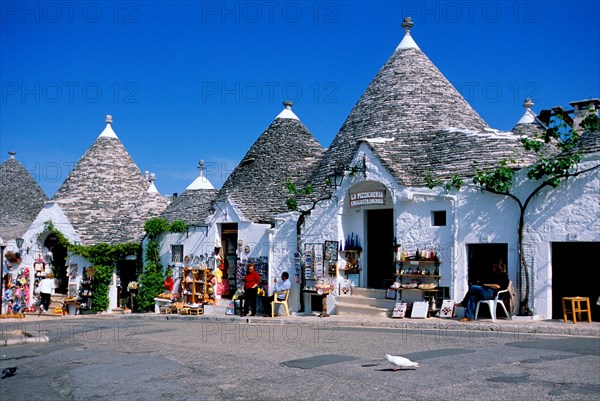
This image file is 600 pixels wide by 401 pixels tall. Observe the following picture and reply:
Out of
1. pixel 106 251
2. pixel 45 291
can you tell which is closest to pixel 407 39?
pixel 106 251

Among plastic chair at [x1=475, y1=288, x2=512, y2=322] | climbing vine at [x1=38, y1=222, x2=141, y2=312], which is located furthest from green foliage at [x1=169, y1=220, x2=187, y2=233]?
plastic chair at [x1=475, y1=288, x2=512, y2=322]

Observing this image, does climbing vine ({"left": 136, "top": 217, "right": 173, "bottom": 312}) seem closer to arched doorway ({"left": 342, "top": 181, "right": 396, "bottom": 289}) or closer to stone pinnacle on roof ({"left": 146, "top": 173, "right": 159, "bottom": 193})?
stone pinnacle on roof ({"left": 146, "top": 173, "right": 159, "bottom": 193})

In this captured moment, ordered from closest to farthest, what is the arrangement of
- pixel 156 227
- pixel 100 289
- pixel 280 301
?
1. pixel 280 301
2. pixel 156 227
3. pixel 100 289

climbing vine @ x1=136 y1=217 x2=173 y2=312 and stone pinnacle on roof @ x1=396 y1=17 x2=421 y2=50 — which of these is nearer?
stone pinnacle on roof @ x1=396 y1=17 x2=421 y2=50

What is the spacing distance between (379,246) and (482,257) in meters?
3.84

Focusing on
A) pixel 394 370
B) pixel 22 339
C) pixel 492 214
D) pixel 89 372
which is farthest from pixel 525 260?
pixel 22 339

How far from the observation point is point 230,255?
927 inches

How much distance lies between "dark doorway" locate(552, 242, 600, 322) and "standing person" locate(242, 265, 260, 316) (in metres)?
7.96

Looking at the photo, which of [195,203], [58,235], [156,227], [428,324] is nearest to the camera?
[428,324]

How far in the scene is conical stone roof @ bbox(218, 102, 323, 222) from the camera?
2348 centimetres

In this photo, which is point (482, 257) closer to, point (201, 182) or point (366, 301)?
point (366, 301)

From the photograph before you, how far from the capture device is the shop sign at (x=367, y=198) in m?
19.0

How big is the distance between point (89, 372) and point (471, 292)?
30.0 ft

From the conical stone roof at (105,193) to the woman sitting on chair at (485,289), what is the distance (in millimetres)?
15999
